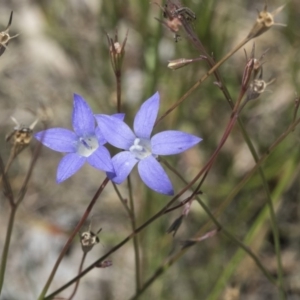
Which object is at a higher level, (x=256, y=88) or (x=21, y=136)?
(x=21, y=136)

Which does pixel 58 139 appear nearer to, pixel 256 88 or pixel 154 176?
pixel 154 176

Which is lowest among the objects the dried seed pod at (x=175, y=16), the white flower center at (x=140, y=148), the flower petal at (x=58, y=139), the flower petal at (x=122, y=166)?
the flower petal at (x=122, y=166)

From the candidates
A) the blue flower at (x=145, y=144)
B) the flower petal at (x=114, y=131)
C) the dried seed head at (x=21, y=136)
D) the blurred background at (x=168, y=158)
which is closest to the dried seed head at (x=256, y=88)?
the blue flower at (x=145, y=144)

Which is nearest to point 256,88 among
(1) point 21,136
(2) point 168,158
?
(1) point 21,136

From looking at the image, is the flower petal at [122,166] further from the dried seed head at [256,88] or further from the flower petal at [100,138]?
the dried seed head at [256,88]

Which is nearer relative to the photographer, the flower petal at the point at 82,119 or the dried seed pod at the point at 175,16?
the dried seed pod at the point at 175,16

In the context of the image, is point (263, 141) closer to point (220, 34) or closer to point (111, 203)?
point (220, 34)

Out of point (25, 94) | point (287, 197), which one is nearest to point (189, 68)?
point (287, 197)
